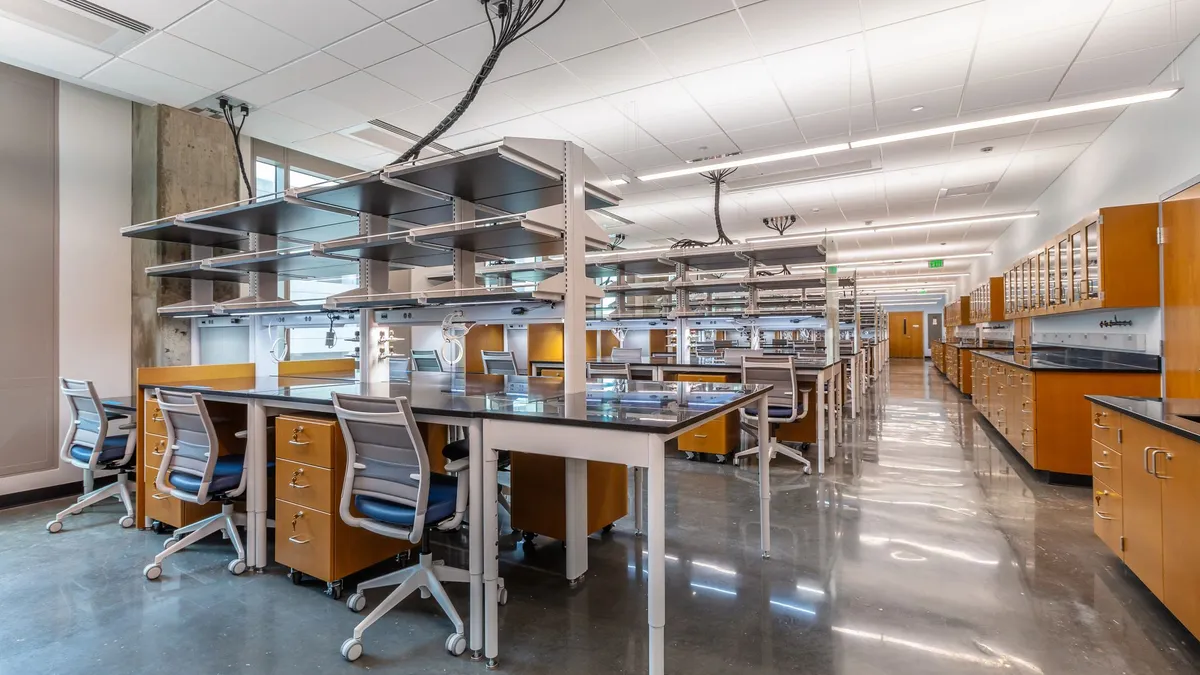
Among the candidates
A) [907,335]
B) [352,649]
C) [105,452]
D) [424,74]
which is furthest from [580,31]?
[907,335]

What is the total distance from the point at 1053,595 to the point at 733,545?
1.40 m

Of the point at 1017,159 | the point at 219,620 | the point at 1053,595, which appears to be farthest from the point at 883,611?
the point at 1017,159

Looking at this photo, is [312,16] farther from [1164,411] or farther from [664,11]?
[1164,411]

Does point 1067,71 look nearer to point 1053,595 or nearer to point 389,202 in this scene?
point 1053,595

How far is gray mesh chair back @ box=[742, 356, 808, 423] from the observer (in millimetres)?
4445

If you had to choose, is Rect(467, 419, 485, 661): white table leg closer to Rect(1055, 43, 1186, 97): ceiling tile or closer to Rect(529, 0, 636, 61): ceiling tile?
Rect(529, 0, 636, 61): ceiling tile

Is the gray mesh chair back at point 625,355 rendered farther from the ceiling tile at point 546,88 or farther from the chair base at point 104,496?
the chair base at point 104,496

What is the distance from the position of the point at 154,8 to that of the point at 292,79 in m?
0.99

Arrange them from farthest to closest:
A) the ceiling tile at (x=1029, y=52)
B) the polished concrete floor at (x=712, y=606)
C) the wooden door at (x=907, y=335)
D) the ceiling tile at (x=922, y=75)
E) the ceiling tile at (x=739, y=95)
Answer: the wooden door at (x=907, y=335), the ceiling tile at (x=739, y=95), the ceiling tile at (x=922, y=75), the ceiling tile at (x=1029, y=52), the polished concrete floor at (x=712, y=606)

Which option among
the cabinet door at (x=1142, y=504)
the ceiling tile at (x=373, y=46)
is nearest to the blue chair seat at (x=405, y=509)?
the cabinet door at (x=1142, y=504)

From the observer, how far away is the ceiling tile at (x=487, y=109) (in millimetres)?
4517

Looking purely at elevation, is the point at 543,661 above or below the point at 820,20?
below

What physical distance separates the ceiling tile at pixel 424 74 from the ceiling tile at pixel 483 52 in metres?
0.10

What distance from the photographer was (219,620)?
223 centimetres
